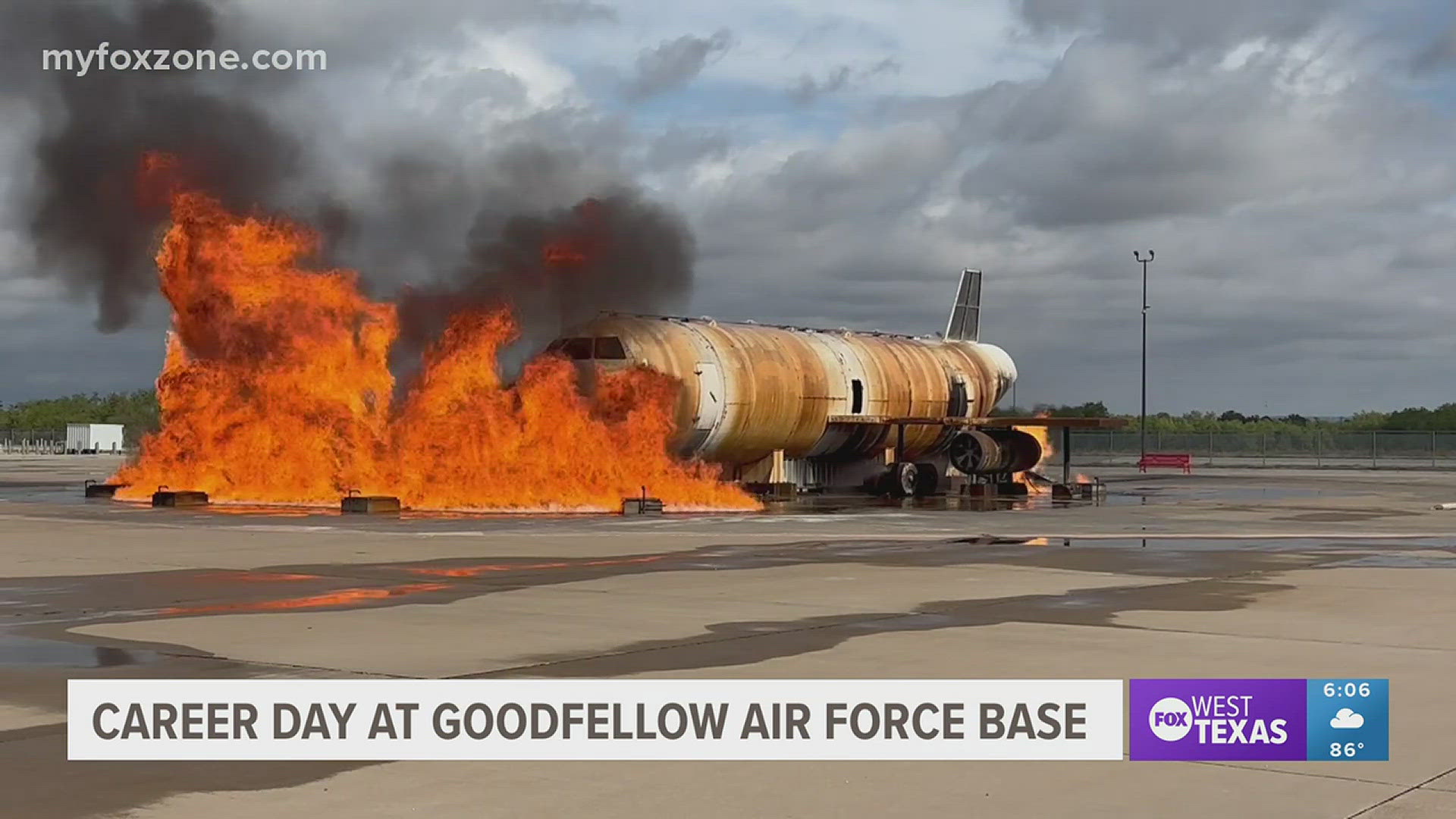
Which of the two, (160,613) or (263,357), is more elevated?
(263,357)

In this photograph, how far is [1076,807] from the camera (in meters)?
7.92

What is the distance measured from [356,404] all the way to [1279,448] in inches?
2791

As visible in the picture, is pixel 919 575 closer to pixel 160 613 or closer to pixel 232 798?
pixel 160 613

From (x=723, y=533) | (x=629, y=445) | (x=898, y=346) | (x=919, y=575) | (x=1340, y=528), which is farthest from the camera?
(x=898, y=346)

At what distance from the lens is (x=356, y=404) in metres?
34.8

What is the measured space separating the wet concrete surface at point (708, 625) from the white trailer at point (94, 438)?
7565 centimetres

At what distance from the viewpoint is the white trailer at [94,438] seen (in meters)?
101

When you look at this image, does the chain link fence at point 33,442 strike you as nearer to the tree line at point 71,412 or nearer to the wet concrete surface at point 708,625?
the tree line at point 71,412

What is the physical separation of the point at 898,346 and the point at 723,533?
59.4 feet

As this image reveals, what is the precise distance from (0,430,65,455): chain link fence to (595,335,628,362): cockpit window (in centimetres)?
7242

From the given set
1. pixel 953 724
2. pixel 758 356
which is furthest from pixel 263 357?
pixel 953 724

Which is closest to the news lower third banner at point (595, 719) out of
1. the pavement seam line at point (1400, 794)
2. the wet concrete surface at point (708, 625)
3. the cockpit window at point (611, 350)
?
the wet concrete surface at point (708, 625)

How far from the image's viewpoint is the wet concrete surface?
8172 mm

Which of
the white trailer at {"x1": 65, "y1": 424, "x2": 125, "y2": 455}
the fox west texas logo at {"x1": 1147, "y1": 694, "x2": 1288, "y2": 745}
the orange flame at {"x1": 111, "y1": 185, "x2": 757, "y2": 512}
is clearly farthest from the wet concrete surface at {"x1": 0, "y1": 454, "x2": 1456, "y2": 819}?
the white trailer at {"x1": 65, "y1": 424, "x2": 125, "y2": 455}
